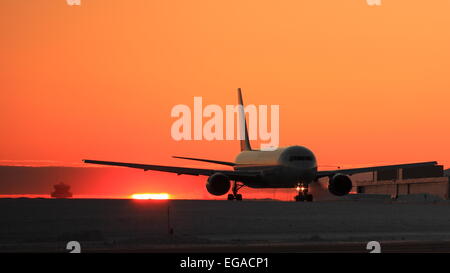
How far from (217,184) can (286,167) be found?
5857mm

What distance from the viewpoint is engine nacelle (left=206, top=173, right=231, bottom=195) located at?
2798 inches

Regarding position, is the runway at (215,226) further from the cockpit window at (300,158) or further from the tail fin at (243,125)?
the tail fin at (243,125)

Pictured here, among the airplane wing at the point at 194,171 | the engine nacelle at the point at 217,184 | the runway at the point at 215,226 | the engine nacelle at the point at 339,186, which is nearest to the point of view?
the runway at the point at 215,226

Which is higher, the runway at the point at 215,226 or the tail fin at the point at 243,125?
the tail fin at the point at 243,125

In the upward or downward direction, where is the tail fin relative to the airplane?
upward

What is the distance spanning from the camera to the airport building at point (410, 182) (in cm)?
10738

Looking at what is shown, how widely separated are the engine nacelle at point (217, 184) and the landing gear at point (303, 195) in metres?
5.91

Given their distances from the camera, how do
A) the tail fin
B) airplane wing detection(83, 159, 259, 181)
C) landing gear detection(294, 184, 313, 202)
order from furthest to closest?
the tail fin, airplane wing detection(83, 159, 259, 181), landing gear detection(294, 184, 313, 202)

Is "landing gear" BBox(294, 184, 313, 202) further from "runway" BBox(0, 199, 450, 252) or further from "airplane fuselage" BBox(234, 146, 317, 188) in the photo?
"runway" BBox(0, 199, 450, 252)

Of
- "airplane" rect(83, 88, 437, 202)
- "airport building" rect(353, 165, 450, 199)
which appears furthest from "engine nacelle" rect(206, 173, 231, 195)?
"airport building" rect(353, 165, 450, 199)

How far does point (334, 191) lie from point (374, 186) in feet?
200

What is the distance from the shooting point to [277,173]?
70.6m

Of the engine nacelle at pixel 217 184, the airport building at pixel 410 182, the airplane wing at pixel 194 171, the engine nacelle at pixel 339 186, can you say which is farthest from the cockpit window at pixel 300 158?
the airport building at pixel 410 182

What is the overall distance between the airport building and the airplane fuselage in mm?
35569
